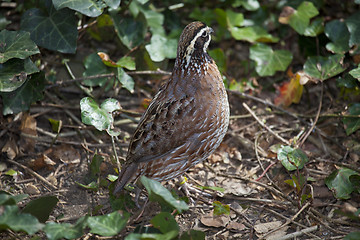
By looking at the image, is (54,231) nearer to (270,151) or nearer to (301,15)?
(270,151)

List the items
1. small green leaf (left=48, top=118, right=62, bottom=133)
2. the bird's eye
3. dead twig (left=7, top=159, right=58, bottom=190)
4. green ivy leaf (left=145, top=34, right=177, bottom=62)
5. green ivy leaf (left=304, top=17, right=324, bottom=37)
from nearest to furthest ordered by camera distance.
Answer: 1. the bird's eye
2. dead twig (left=7, top=159, right=58, bottom=190)
3. small green leaf (left=48, top=118, right=62, bottom=133)
4. green ivy leaf (left=145, top=34, right=177, bottom=62)
5. green ivy leaf (left=304, top=17, right=324, bottom=37)

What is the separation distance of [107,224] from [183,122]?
51.4 inches

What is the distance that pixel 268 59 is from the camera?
6074 millimetres

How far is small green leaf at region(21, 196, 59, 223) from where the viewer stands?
4.00 meters

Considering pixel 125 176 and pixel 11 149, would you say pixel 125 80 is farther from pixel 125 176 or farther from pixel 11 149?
pixel 11 149

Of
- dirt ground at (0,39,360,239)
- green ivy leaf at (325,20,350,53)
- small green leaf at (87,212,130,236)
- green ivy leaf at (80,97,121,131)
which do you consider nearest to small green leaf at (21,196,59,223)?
dirt ground at (0,39,360,239)

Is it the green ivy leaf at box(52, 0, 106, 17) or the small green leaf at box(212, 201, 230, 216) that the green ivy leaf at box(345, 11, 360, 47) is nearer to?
the small green leaf at box(212, 201, 230, 216)

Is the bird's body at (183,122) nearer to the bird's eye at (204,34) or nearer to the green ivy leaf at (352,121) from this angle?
the bird's eye at (204,34)

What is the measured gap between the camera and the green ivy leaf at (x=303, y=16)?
5.99m

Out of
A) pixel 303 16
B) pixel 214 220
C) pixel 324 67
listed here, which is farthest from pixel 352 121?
pixel 214 220

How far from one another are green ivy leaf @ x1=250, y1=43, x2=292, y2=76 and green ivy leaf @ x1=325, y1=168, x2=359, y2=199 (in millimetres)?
1883

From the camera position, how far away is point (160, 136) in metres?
4.38

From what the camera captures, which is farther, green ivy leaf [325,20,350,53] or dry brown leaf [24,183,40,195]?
green ivy leaf [325,20,350,53]

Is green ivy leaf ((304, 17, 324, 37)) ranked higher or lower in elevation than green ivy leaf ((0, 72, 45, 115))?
lower
